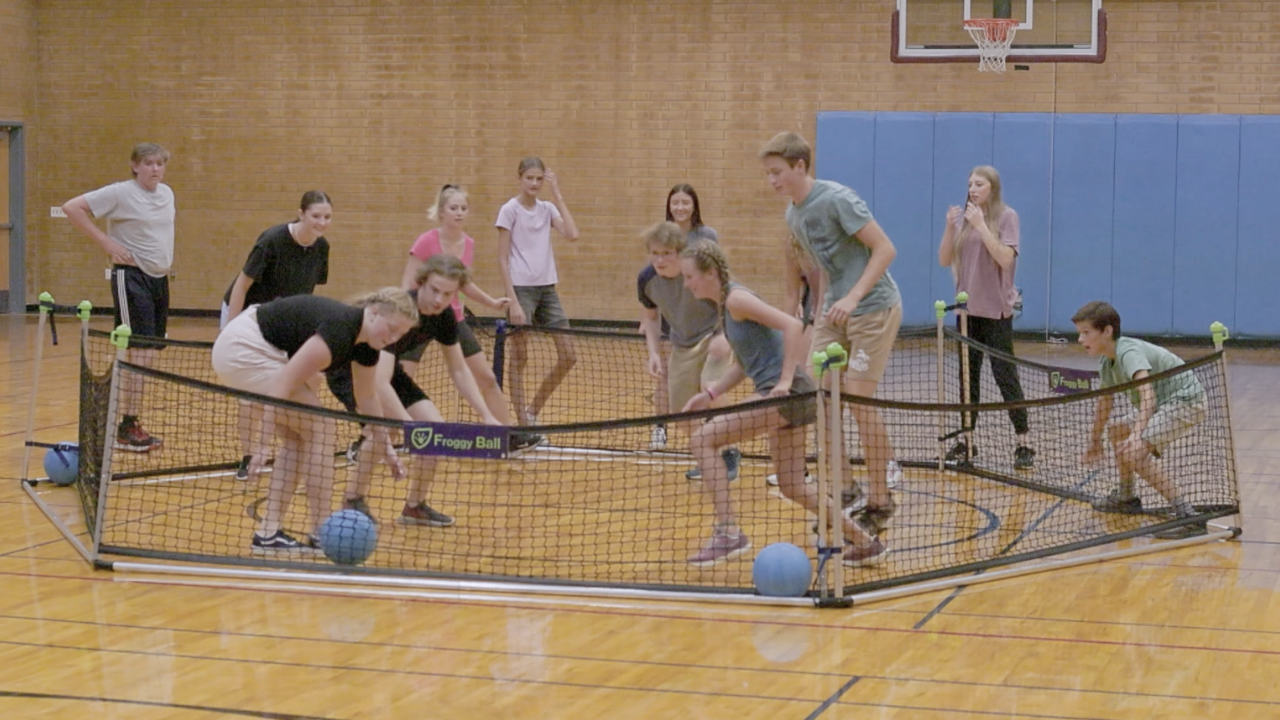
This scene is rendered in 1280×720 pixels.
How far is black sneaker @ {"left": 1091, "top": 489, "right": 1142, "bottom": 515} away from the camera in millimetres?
7324

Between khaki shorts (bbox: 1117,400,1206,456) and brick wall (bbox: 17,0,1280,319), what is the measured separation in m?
9.29

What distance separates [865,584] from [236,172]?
45.2ft

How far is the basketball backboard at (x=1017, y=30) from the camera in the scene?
13.3 m

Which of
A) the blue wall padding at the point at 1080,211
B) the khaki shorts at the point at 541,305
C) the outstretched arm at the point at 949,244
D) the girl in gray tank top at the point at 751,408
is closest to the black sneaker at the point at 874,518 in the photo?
the girl in gray tank top at the point at 751,408

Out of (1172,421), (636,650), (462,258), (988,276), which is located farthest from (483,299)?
(636,650)

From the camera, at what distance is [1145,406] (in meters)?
7.07

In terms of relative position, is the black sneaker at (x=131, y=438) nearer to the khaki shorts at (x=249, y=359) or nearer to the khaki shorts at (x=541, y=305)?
the khaki shorts at (x=541, y=305)

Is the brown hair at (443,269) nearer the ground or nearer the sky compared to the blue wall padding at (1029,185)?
nearer the ground

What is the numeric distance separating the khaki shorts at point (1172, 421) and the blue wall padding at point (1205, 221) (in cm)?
904

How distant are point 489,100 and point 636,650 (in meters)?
12.9

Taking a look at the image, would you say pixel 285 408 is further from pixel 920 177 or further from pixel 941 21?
pixel 920 177

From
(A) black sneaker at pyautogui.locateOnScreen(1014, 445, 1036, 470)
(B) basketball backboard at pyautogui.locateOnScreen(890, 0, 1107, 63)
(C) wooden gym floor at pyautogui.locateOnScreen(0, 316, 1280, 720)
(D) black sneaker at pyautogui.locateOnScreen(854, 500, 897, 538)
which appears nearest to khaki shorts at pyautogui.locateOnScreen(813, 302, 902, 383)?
(D) black sneaker at pyautogui.locateOnScreen(854, 500, 897, 538)

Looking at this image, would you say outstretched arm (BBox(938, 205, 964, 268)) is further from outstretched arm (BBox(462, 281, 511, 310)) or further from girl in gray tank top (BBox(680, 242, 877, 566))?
girl in gray tank top (BBox(680, 242, 877, 566))

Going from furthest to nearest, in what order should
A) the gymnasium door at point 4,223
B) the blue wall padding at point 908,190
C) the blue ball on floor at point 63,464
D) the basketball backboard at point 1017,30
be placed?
the gymnasium door at point 4,223
the blue wall padding at point 908,190
the basketball backboard at point 1017,30
the blue ball on floor at point 63,464
